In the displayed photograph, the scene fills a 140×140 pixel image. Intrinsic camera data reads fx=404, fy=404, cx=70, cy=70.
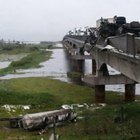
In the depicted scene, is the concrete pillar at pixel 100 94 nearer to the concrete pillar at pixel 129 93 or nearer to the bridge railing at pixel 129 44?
the concrete pillar at pixel 129 93

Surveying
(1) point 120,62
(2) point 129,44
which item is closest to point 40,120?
(1) point 120,62

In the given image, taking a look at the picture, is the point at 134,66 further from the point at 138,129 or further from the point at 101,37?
the point at 101,37

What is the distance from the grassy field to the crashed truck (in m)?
0.37

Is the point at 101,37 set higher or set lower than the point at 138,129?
higher

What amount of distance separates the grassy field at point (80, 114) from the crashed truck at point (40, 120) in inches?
14.7

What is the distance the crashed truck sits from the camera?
2180cm

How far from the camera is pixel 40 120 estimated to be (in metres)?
21.9

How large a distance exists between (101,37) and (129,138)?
43.9 feet

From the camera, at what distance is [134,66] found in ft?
60.8

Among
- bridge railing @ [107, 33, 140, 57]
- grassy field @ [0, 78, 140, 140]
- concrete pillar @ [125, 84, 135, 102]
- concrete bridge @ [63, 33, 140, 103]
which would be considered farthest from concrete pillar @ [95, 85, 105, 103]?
bridge railing @ [107, 33, 140, 57]

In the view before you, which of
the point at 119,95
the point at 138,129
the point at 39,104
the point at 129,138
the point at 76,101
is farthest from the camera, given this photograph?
the point at 119,95

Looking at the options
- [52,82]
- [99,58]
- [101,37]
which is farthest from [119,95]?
[52,82]

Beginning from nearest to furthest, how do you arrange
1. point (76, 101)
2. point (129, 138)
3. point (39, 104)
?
point (129, 138)
point (39, 104)
point (76, 101)

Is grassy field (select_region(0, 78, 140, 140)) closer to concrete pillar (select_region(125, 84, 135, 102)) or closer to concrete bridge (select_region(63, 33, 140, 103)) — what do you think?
concrete pillar (select_region(125, 84, 135, 102))
